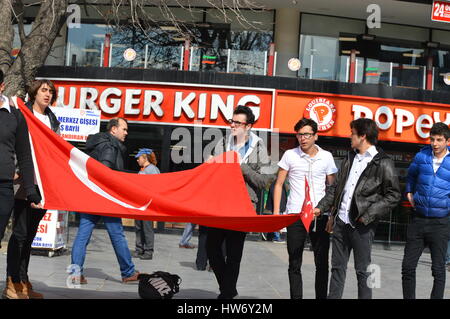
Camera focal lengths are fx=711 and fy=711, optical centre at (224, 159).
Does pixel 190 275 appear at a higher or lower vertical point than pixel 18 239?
lower

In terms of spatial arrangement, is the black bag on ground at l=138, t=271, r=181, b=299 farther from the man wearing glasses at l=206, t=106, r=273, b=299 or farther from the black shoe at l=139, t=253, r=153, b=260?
the black shoe at l=139, t=253, r=153, b=260

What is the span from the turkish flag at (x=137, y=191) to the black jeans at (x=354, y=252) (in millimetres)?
527

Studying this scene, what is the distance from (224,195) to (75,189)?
150 cm

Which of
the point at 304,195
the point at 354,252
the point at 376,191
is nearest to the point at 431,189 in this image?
the point at 376,191

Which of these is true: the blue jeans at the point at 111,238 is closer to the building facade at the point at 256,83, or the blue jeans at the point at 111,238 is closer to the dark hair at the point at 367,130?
the dark hair at the point at 367,130

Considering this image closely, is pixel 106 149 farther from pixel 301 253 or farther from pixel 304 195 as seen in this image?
pixel 301 253

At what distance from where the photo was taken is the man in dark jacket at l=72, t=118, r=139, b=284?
8.48 m

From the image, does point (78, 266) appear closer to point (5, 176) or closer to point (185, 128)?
point (5, 176)

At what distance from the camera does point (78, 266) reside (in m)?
8.41

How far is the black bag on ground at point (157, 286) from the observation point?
284 inches

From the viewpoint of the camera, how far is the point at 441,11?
18234 millimetres

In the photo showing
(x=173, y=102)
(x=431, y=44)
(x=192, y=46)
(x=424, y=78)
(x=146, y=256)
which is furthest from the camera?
(x=431, y=44)

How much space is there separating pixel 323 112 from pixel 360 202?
1277 cm

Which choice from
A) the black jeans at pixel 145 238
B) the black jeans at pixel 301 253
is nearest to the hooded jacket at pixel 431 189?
the black jeans at pixel 301 253
